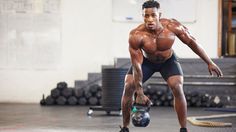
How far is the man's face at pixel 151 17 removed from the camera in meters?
3.50

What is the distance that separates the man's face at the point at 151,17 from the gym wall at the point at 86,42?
530 cm

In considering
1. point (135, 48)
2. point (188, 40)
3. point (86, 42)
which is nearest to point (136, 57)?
point (135, 48)

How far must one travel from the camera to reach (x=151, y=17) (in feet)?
11.5

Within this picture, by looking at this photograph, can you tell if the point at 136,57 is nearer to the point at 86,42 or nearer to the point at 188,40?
the point at 188,40

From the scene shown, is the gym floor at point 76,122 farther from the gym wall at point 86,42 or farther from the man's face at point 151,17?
the gym wall at point 86,42

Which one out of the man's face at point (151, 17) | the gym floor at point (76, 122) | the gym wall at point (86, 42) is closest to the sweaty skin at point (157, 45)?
the man's face at point (151, 17)

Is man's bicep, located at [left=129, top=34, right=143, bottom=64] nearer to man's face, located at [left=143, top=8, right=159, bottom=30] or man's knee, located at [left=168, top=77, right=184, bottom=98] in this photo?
man's face, located at [left=143, top=8, right=159, bottom=30]

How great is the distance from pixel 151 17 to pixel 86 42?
5.42 metres

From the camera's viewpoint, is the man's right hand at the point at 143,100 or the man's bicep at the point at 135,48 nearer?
the man's right hand at the point at 143,100

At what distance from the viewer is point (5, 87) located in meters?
8.86

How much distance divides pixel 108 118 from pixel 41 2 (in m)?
3.69

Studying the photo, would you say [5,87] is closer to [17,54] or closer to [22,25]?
[17,54]

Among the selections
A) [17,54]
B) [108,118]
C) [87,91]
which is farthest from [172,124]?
[17,54]

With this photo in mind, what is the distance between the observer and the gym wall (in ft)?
29.0
